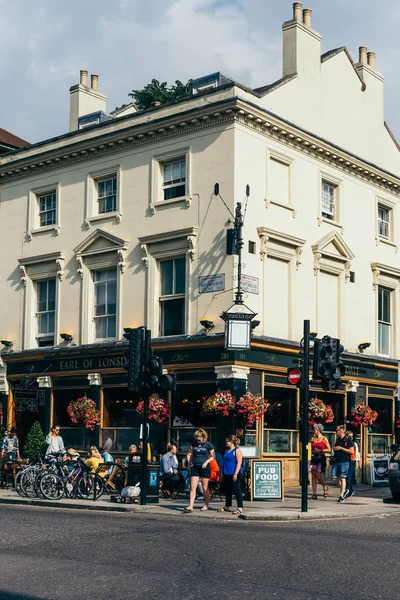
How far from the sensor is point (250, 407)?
2377cm

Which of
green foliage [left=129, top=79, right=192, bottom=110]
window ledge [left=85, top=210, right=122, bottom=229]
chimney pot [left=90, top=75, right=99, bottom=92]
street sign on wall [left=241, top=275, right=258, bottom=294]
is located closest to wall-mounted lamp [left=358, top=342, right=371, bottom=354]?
street sign on wall [left=241, top=275, right=258, bottom=294]

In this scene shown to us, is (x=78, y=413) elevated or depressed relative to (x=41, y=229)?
depressed

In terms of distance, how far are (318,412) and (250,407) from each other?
3.15 m

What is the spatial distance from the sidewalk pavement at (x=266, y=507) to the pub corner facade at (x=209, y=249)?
3158 mm

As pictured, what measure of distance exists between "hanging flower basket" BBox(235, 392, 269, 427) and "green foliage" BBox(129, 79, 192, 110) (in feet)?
88.2

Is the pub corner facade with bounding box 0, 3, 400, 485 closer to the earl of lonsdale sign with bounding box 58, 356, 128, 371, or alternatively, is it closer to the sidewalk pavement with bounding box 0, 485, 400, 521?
the earl of lonsdale sign with bounding box 58, 356, 128, 371

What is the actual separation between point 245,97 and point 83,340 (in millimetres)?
9017

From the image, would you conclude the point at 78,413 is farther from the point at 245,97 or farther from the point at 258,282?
→ the point at 245,97

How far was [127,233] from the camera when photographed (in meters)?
27.8

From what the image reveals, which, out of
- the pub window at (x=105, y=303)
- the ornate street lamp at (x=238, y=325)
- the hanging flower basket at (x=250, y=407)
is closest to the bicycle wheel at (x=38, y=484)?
the hanging flower basket at (x=250, y=407)

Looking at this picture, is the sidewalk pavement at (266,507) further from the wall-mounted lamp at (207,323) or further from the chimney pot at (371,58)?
the chimney pot at (371,58)

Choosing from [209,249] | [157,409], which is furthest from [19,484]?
[209,249]

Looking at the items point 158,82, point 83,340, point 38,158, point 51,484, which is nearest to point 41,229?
point 38,158

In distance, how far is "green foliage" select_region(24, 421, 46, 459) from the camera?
1107 inches
